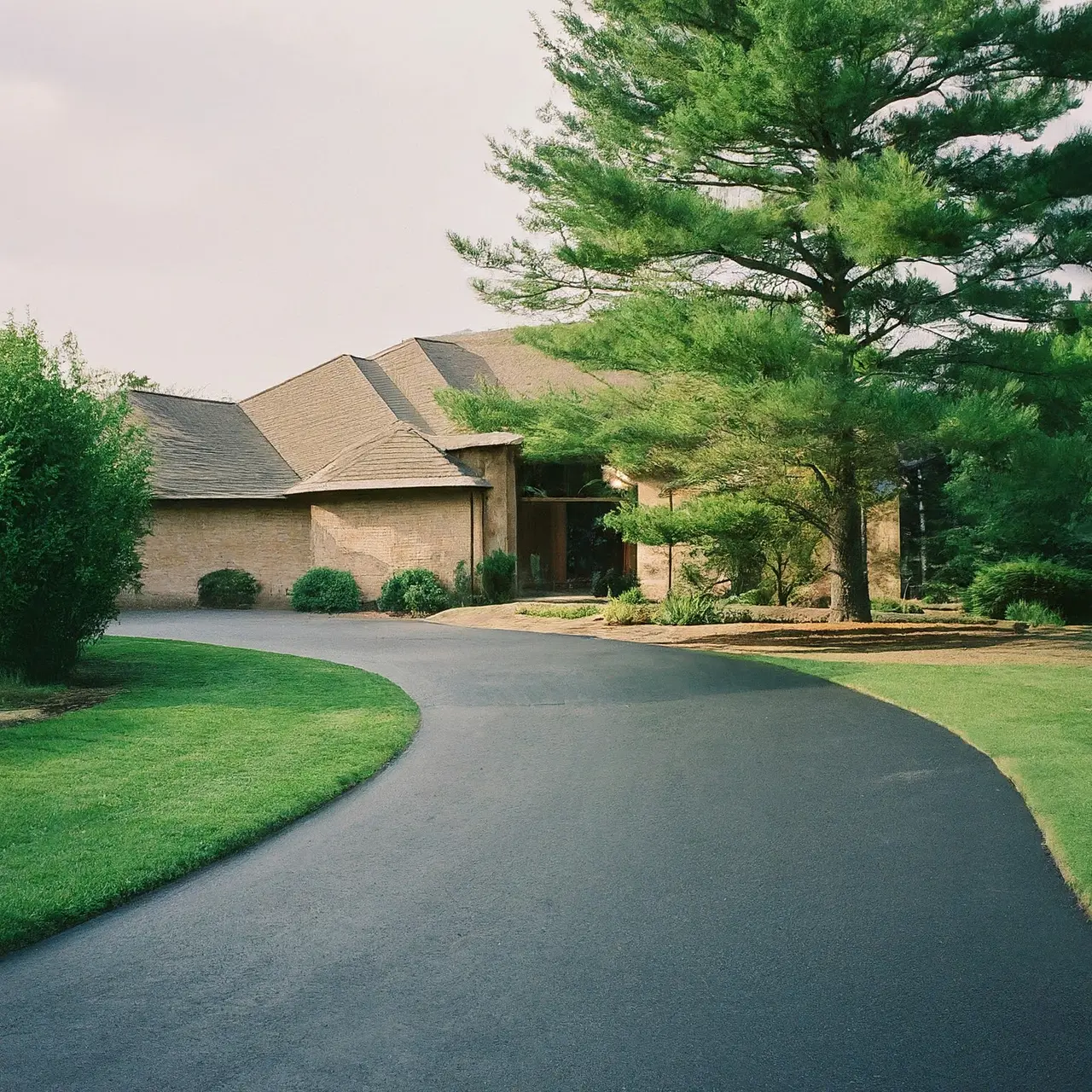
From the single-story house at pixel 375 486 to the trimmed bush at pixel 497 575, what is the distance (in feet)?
1.06

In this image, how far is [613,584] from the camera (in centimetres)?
2439

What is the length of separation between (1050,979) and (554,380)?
25714 mm

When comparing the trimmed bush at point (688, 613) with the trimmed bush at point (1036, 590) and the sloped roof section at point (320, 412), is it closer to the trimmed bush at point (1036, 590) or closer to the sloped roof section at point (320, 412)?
the trimmed bush at point (1036, 590)

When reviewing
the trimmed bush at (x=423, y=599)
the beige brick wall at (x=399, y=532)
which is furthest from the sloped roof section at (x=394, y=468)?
the trimmed bush at (x=423, y=599)

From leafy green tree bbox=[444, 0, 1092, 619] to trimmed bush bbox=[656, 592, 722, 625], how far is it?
2303 millimetres

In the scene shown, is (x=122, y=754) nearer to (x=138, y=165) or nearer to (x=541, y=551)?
(x=138, y=165)

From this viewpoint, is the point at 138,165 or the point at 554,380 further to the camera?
the point at 554,380

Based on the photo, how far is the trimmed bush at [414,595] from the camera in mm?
21938

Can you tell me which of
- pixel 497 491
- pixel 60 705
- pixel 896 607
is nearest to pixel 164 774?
pixel 60 705

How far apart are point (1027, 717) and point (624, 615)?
10.0m

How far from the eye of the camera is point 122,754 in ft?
24.8

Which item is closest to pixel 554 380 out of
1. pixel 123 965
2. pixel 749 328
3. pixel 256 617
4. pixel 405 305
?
pixel 256 617

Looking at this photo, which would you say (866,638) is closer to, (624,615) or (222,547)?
(624,615)

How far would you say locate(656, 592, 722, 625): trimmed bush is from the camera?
18.3 metres
